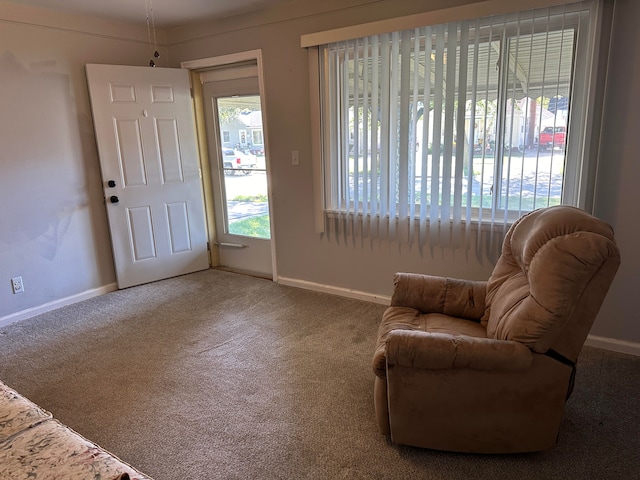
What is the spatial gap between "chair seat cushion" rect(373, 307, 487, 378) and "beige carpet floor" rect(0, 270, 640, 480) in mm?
422

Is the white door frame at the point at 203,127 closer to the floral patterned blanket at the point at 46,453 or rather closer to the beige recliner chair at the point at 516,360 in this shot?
the beige recliner chair at the point at 516,360

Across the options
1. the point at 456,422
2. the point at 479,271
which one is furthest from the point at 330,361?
the point at 479,271

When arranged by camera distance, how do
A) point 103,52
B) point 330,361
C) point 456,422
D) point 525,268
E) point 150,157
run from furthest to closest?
point 150,157 < point 103,52 < point 330,361 < point 525,268 < point 456,422

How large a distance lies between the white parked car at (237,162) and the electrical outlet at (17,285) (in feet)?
6.55

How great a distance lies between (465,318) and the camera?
2.27 m

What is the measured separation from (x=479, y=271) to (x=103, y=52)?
358 centimetres

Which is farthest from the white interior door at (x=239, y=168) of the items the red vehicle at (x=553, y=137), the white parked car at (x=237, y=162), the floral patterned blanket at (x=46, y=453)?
the floral patterned blanket at (x=46, y=453)

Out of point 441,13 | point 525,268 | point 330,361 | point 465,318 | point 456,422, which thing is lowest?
point 330,361

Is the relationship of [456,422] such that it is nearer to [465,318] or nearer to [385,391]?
[385,391]

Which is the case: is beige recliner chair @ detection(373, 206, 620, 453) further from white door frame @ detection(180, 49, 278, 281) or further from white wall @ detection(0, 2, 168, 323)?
white wall @ detection(0, 2, 168, 323)

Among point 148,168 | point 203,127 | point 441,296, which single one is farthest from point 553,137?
point 148,168

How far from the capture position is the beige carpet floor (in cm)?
183

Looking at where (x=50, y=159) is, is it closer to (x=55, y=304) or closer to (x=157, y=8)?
(x=55, y=304)

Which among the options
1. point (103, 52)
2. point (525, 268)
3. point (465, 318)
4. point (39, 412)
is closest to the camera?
point (39, 412)
